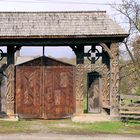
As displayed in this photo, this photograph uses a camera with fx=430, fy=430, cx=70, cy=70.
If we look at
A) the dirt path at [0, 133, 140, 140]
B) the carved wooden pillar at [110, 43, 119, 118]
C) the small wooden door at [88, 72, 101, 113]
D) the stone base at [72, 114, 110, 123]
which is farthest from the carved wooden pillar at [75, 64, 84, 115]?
the dirt path at [0, 133, 140, 140]

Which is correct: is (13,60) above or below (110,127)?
above

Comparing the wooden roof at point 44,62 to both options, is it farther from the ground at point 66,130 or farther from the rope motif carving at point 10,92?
the ground at point 66,130

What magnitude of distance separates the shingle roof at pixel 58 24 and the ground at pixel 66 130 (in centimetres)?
421

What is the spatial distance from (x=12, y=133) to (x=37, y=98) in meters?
5.50

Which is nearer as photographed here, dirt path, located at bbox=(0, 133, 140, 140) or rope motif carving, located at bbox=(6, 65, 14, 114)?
dirt path, located at bbox=(0, 133, 140, 140)

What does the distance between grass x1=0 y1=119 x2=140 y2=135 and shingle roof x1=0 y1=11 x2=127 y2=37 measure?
416cm

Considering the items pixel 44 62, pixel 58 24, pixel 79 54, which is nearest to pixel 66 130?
pixel 44 62

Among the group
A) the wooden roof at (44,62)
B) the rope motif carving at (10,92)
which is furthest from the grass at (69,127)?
the wooden roof at (44,62)

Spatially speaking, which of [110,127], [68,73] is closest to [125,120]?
[110,127]

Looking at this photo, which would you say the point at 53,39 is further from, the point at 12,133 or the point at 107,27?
the point at 12,133

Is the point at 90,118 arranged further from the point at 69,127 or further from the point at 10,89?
the point at 10,89

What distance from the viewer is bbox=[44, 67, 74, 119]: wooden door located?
21.5m

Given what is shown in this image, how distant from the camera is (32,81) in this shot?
70.6 ft

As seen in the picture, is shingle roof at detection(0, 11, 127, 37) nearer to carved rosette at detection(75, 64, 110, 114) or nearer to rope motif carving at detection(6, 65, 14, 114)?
carved rosette at detection(75, 64, 110, 114)
